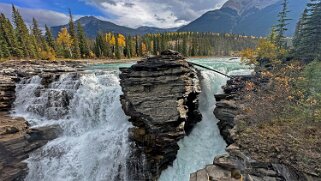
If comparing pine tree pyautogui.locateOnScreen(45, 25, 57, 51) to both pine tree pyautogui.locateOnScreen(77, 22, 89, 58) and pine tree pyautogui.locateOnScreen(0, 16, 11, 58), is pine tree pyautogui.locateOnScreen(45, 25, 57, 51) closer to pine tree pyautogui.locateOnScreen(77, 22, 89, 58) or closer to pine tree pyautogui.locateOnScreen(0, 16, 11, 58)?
pine tree pyautogui.locateOnScreen(77, 22, 89, 58)

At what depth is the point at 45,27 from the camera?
72.0 meters

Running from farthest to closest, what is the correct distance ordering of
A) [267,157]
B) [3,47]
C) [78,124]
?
[3,47], [78,124], [267,157]

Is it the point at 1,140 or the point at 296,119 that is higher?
the point at 296,119

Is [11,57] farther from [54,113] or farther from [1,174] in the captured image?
[1,174]

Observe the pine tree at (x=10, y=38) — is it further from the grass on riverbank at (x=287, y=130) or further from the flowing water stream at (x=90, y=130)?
the grass on riverbank at (x=287, y=130)

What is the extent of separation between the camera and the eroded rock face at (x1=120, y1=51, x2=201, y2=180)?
19.6 meters

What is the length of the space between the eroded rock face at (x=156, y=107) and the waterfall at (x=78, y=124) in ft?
5.55

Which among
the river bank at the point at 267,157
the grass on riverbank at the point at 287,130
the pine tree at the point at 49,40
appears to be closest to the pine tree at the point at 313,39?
the grass on riverbank at the point at 287,130

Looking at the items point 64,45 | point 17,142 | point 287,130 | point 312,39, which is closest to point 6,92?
point 17,142

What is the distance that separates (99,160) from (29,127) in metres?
8.16

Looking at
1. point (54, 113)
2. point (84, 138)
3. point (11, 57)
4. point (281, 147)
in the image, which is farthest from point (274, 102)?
point (11, 57)

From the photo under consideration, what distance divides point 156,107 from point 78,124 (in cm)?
863

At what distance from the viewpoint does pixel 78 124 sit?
71.7ft

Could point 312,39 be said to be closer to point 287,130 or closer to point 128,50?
point 287,130
